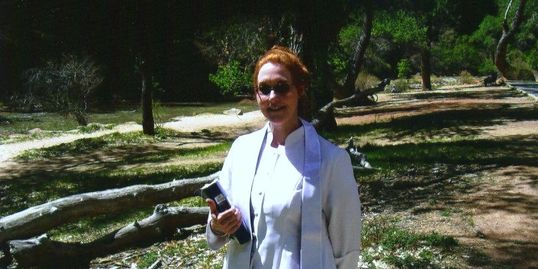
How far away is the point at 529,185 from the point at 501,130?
8.12 m

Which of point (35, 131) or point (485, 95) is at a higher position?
point (485, 95)

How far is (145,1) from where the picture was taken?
10859 mm

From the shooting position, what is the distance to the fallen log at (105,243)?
21.4 ft

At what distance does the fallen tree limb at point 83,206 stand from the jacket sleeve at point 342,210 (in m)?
5.29

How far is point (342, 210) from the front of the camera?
8.31ft

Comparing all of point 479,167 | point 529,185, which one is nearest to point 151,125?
point 479,167

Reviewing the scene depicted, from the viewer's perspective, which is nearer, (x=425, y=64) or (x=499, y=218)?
(x=499, y=218)

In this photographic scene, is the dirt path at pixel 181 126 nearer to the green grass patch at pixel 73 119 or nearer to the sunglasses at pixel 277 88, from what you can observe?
the green grass patch at pixel 73 119

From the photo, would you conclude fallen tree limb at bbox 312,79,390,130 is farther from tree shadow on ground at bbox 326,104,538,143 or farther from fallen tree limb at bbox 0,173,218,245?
tree shadow on ground at bbox 326,104,538,143

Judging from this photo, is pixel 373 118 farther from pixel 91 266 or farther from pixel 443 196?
pixel 91 266

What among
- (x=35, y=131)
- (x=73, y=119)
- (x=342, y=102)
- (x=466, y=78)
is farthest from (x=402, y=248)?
(x=466, y=78)

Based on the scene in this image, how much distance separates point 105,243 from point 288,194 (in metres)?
5.08

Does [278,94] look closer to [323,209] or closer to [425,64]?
[323,209]

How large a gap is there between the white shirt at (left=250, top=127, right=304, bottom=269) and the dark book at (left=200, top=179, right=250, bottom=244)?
50 mm
